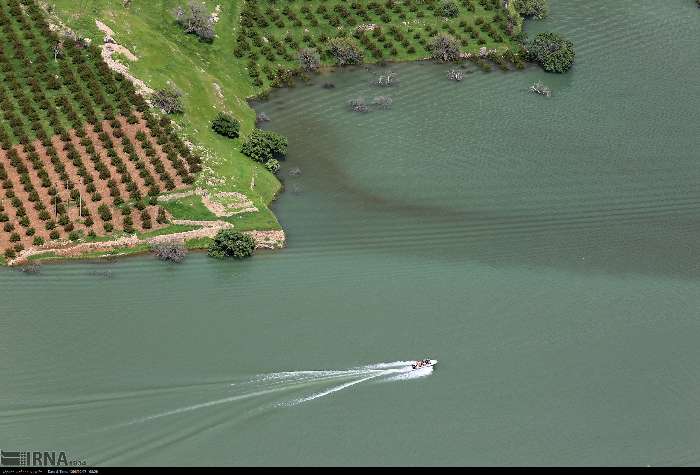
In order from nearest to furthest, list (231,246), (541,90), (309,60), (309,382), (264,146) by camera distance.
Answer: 1. (309,382)
2. (231,246)
3. (264,146)
4. (309,60)
5. (541,90)

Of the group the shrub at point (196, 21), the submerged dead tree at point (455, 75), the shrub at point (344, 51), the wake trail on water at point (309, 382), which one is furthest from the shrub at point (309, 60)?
the wake trail on water at point (309, 382)

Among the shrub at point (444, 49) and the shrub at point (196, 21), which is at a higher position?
the shrub at point (444, 49)

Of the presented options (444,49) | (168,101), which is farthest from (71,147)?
(444,49)

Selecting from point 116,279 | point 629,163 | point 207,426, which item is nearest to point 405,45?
point 629,163

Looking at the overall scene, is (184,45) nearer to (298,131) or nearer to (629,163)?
(298,131)

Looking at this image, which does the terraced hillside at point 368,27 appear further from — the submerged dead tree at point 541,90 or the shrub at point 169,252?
the shrub at point 169,252

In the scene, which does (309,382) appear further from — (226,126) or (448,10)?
(448,10)
